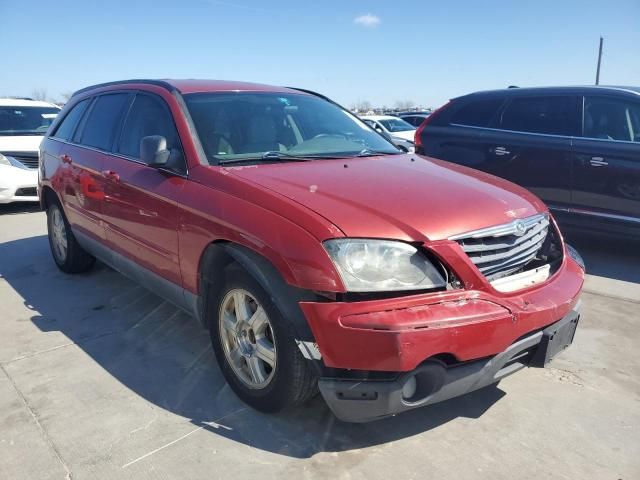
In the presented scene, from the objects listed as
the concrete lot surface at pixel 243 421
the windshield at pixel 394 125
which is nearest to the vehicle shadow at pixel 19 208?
the concrete lot surface at pixel 243 421

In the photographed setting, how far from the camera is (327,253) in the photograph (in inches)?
88.5

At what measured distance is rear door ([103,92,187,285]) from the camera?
3186mm

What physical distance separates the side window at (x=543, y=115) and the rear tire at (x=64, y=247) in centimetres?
466

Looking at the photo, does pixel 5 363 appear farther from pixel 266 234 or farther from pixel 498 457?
pixel 498 457

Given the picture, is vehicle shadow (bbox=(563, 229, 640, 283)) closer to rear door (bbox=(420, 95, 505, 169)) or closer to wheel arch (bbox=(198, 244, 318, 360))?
rear door (bbox=(420, 95, 505, 169))

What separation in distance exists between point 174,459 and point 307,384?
2.25 feet

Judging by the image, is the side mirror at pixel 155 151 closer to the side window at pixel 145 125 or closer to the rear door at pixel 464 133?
the side window at pixel 145 125

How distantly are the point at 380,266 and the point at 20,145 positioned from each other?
8.61 m

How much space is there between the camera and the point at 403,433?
2.62 metres

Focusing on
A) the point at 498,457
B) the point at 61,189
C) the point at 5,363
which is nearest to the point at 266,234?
the point at 498,457

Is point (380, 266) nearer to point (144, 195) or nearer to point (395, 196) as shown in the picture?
point (395, 196)

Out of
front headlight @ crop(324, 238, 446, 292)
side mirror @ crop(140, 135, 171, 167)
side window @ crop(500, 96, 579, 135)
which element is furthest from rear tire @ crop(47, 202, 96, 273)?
side window @ crop(500, 96, 579, 135)

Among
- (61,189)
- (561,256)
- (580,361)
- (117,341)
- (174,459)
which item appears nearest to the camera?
(174,459)

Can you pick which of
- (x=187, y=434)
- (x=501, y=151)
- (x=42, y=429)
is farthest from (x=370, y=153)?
(x=501, y=151)
